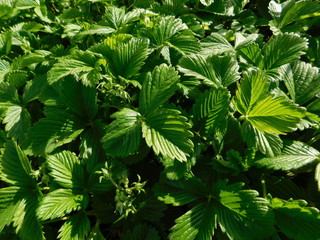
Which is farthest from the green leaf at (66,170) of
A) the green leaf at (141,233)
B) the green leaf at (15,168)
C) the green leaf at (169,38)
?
the green leaf at (169,38)

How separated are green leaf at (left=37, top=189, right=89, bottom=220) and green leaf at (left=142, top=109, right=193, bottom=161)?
393mm

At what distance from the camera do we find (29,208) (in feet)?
4.18

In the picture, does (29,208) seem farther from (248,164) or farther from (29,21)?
(29,21)

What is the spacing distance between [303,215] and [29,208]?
109cm

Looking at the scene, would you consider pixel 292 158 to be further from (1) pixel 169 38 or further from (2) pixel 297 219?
(1) pixel 169 38

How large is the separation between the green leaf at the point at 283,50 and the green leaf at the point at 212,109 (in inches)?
14.6

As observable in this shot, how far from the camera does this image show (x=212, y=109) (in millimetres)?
1288

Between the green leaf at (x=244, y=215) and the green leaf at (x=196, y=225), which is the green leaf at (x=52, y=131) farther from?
the green leaf at (x=244, y=215)

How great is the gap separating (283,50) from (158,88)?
68cm

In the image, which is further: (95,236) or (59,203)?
(95,236)

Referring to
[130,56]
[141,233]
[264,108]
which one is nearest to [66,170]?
[141,233]

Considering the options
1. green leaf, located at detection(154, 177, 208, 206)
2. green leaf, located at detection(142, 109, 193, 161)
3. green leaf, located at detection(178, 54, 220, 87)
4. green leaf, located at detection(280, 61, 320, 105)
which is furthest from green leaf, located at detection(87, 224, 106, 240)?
green leaf, located at detection(280, 61, 320, 105)

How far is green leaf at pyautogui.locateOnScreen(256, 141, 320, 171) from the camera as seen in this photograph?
1.24 meters

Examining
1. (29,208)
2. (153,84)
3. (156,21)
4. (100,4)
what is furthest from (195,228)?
(100,4)
